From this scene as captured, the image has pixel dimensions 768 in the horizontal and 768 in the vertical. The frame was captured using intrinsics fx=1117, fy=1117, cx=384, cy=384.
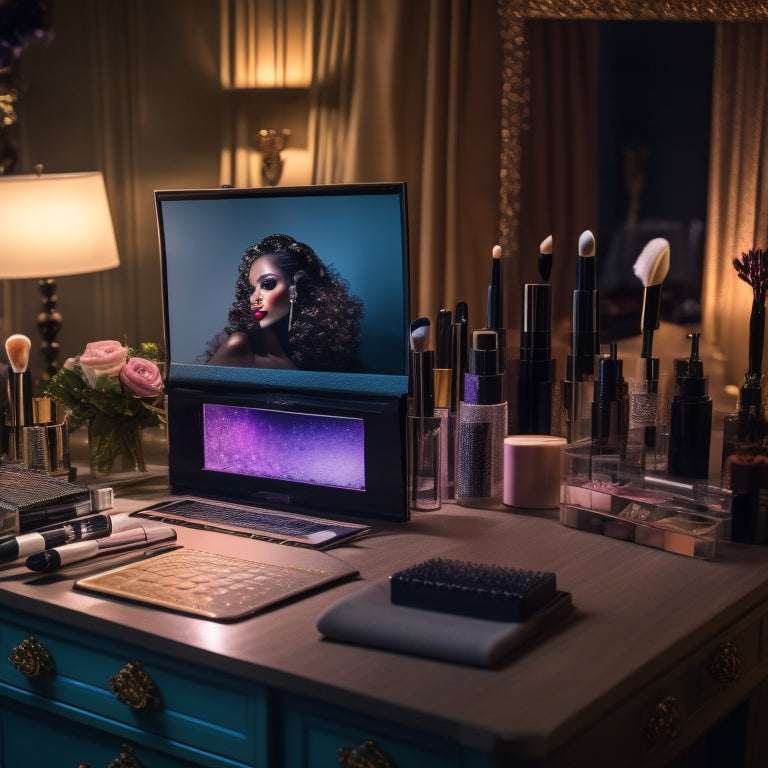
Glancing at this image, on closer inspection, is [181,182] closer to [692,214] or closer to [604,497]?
[692,214]

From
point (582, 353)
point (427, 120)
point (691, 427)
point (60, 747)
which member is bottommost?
point (60, 747)

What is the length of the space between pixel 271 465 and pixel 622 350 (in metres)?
0.73

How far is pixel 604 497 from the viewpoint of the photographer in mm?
1463

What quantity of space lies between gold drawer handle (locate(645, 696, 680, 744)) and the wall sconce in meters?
1.52

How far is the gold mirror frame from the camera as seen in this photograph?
6.21 feet

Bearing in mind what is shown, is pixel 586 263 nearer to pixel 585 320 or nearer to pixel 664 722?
pixel 585 320

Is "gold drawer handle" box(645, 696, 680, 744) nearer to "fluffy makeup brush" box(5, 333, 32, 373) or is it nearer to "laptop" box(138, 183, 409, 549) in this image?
"laptop" box(138, 183, 409, 549)

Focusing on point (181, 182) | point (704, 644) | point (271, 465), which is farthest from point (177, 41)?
point (704, 644)

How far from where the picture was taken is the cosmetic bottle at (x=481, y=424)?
1580 mm

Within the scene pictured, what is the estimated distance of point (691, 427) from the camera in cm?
160

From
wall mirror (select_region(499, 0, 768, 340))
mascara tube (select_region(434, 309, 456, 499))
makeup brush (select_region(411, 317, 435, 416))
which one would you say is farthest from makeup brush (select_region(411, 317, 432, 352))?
wall mirror (select_region(499, 0, 768, 340))

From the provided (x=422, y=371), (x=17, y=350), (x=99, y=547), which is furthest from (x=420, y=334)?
(x=17, y=350)

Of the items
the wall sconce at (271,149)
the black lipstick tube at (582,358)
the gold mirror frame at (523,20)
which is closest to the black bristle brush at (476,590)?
the black lipstick tube at (582,358)

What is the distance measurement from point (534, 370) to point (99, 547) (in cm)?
68
